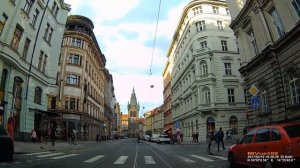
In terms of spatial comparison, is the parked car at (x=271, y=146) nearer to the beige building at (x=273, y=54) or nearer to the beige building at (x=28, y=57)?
the beige building at (x=273, y=54)

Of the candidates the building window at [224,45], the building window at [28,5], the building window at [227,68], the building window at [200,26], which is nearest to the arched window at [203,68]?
the building window at [227,68]

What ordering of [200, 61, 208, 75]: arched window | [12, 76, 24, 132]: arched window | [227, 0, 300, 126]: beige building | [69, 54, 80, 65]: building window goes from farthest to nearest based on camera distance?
[69, 54, 80, 65]: building window
[200, 61, 208, 75]: arched window
[12, 76, 24, 132]: arched window
[227, 0, 300, 126]: beige building

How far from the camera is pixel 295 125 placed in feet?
28.9

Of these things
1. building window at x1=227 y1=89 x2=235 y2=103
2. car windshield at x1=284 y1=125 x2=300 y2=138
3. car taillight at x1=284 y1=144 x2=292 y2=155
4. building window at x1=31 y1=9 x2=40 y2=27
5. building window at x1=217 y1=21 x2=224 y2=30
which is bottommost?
car taillight at x1=284 y1=144 x2=292 y2=155

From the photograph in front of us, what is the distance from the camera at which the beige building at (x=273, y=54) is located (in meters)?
20.0

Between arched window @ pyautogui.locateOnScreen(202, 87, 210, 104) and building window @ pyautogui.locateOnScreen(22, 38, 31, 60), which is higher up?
building window @ pyautogui.locateOnScreen(22, 38, 31, 60)

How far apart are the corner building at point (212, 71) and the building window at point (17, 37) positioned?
27.7 metres

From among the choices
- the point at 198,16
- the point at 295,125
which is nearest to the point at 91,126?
the point at 198,16

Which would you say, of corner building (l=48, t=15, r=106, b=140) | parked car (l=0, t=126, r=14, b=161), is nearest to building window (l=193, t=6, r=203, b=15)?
corner building (l=48, t=15, r=106, b=140)

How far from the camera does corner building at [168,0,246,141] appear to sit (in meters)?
44.8

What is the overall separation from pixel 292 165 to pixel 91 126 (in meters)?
56.4

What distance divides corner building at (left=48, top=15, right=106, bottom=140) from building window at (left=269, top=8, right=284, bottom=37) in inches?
1326

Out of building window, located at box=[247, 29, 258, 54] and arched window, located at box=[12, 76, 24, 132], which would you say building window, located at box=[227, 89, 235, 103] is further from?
arched window, located at box=[12, 76, 24, 132]

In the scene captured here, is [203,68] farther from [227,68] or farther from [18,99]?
[18,99]
